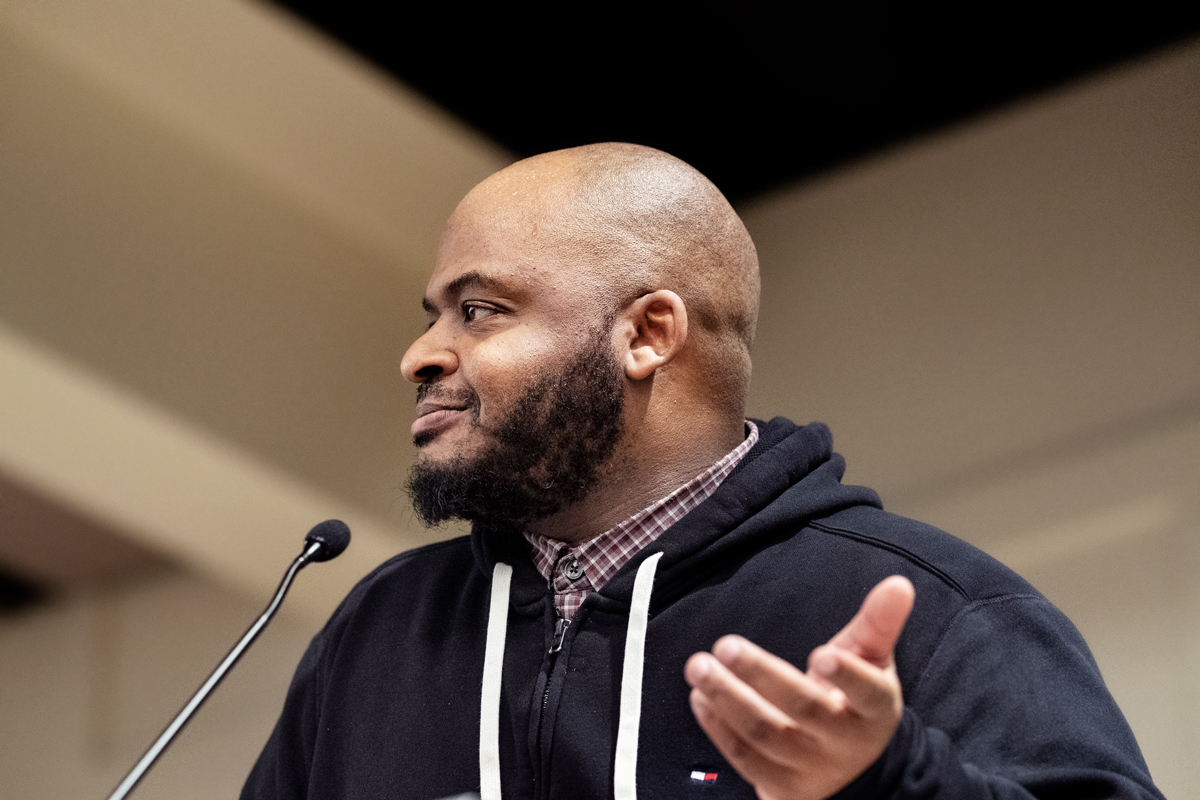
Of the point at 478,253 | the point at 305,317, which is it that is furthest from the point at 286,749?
the point at 305,317

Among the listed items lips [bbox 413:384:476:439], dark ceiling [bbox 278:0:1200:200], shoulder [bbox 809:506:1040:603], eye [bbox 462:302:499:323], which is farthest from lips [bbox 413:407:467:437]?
dark ceiling [bbox 278:0:1200:200]

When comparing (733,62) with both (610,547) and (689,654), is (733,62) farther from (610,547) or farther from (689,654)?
(689,654)

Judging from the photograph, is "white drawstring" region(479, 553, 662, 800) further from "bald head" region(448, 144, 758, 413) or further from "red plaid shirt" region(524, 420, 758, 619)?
"bald head" region(448, 144, 758, 413)

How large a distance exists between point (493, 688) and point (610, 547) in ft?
0.71

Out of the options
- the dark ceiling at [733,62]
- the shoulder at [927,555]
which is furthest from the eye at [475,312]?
the dark ceiling at [733,62]

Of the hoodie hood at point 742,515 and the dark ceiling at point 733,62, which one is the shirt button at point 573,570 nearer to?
the hoodie hood at point 742,515

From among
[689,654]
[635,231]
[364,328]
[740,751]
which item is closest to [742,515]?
[689,654]

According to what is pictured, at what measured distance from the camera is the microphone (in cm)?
123

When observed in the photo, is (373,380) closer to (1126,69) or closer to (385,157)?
(385,157)

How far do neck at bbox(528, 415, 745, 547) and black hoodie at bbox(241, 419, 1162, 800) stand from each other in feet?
0.21

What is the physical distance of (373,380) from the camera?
14.3 ft

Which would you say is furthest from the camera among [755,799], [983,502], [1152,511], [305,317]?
[305,317]

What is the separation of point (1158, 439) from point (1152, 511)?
7.2 inches

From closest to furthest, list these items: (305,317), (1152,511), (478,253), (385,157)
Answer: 1. (478,253)
2. (1152,511)
3. (385,157)
4. (305,317)
